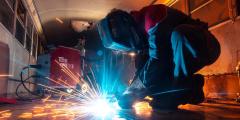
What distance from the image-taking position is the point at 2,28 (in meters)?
3.09

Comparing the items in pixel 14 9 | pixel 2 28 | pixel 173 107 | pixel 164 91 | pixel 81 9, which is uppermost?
pixel 81 9

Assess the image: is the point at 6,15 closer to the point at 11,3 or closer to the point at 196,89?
the point at 11,3

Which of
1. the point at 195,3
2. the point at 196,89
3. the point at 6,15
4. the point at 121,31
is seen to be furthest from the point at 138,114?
the point at 195,3

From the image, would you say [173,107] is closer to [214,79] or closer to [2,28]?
[214,79]

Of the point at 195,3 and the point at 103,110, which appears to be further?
the point at 195,3

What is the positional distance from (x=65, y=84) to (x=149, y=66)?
11.2 feet

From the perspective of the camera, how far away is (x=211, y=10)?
3494 mm

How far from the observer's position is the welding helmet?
1.85 m

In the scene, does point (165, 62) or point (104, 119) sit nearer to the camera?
point (104, 119)

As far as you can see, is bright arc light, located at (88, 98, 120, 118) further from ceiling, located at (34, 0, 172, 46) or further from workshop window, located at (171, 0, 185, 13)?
ceiling, located at (34, 0, 172, 46)

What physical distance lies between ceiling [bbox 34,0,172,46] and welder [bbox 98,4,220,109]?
322 centimetres

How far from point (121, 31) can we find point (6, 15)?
2.39 m

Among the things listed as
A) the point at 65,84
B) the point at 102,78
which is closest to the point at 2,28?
the point at 102,78

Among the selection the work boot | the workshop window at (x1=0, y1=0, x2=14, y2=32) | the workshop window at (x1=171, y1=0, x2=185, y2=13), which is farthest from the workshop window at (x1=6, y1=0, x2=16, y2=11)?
the work boot
